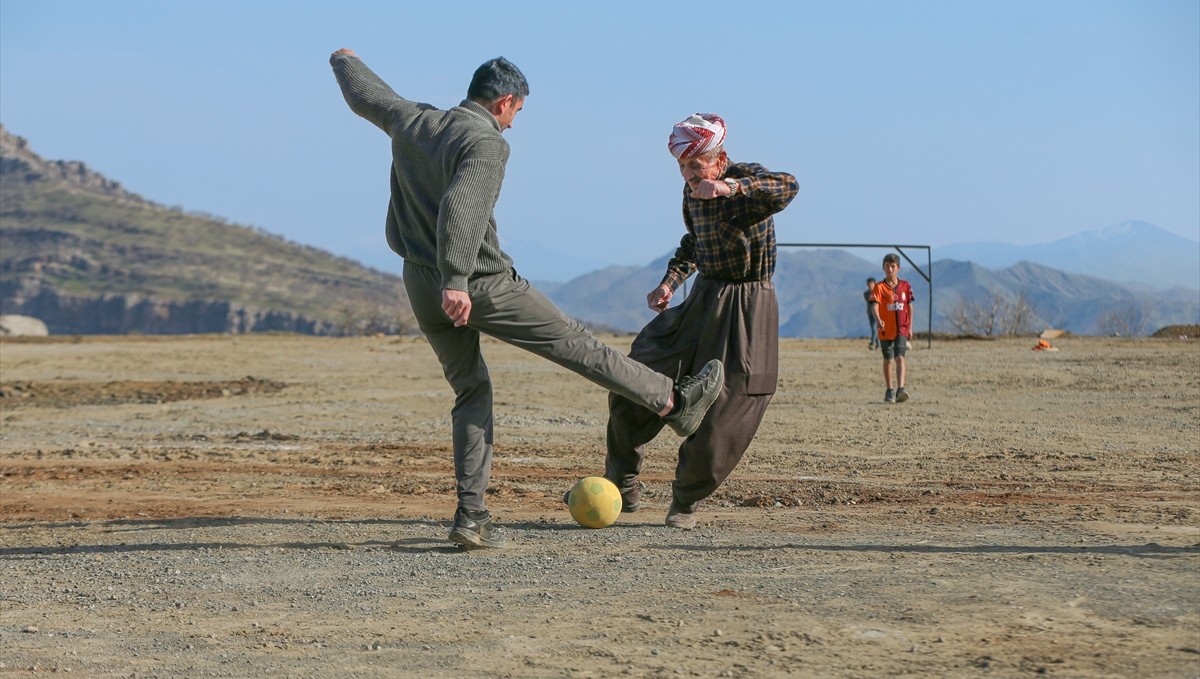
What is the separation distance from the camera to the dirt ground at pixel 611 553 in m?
5.05

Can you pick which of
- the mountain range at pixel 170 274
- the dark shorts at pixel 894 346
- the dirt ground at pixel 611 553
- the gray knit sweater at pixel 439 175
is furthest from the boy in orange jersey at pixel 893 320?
the mountain range at pixel 170 274

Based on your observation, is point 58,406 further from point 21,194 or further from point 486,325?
point 21,194

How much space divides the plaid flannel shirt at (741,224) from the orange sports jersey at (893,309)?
1020 centimetres

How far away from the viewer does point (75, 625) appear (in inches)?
240

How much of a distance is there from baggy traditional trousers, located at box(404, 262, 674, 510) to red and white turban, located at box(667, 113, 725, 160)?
1067 millimetres

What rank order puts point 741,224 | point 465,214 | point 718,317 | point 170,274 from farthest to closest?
1. point 170,274
2. point 718,317
3. point 741,224
4. point 465,214

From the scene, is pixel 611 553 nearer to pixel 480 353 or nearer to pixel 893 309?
pixel 480 353

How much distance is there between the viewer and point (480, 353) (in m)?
7.11

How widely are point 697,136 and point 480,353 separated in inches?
62.2

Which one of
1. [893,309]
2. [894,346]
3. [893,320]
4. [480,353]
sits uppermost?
[893,309]

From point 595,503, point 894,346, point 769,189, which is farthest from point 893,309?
point 769,189

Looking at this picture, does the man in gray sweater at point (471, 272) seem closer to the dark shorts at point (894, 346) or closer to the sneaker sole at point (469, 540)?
the sneaker sole at point (469, 540)

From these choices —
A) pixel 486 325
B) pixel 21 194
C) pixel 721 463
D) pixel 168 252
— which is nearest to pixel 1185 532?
pixel 721 463

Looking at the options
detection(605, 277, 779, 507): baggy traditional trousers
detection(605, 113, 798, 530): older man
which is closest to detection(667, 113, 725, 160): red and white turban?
detection(605, 113, 798, 530): older man
